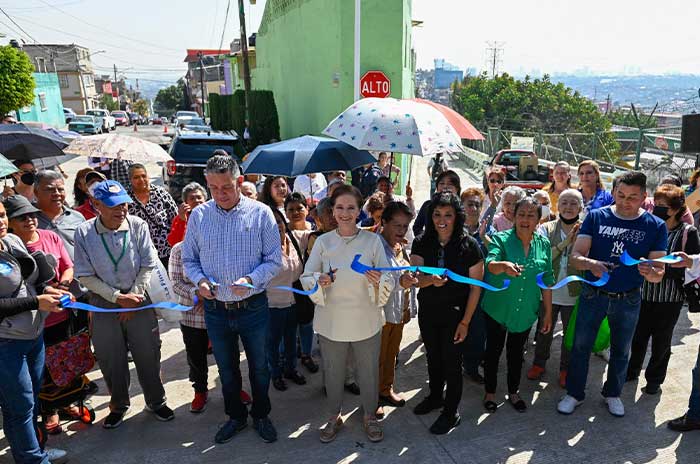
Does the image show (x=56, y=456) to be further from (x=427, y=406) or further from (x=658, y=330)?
(x=658, y=330)

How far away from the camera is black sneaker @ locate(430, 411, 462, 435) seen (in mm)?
3771

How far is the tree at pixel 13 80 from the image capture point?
17531 millimetres

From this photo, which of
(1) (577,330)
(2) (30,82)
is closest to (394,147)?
(1) (577,330)

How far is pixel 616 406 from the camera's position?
3.97 m

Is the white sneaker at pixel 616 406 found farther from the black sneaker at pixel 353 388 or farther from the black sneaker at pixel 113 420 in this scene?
the black sneaker at pixel 113 420

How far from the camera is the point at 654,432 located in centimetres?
375

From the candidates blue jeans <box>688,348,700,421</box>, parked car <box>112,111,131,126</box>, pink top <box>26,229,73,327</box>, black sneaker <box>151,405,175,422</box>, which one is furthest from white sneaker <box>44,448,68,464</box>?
parked car <box>112,111,131,126</box>

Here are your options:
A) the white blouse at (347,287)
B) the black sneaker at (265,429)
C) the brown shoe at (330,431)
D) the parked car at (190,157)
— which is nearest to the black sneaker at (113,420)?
the black sneaker at (265,429)

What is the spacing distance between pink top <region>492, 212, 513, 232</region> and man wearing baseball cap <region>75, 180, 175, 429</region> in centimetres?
322

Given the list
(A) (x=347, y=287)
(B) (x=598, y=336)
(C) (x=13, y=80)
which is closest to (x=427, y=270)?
(A) (x=347, y=287)

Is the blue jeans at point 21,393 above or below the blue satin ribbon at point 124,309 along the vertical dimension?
below

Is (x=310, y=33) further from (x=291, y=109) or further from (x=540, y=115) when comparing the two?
(x=540, y=115)

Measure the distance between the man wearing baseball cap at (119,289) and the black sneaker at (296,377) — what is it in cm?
106

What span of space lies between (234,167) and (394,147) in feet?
6.29
